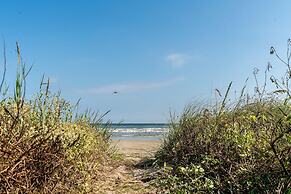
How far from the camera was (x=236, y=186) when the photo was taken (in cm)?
485

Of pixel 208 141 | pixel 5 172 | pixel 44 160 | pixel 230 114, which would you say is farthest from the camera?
pixel 230 114

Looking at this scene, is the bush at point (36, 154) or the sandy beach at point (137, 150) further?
the sandy beach at point (137, 150)

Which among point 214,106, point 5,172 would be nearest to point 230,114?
point 214,106

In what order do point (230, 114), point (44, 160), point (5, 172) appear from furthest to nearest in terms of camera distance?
point (230, 114)
point (44, 160)
point (5, 172)

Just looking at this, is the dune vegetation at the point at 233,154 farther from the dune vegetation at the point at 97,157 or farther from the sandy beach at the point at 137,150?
the sandy beach at the point at 137,150

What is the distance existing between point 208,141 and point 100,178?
69.7 inches

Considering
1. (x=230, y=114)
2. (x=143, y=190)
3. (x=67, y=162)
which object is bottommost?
(x=143, y=190)

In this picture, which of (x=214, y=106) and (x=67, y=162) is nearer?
(x=67, y=162)

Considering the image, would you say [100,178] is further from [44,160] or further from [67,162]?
[44,160]

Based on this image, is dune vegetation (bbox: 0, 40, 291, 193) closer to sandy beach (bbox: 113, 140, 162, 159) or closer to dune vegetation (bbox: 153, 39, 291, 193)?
dune vegetation (bbox: 153, 39, 291, 193)

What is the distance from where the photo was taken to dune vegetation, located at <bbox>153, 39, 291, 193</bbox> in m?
4.55

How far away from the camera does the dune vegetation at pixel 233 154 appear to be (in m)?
4.55

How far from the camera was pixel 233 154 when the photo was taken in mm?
5645

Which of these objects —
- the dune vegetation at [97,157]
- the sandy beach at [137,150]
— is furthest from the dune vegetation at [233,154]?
the sandy beach at [137,150]
